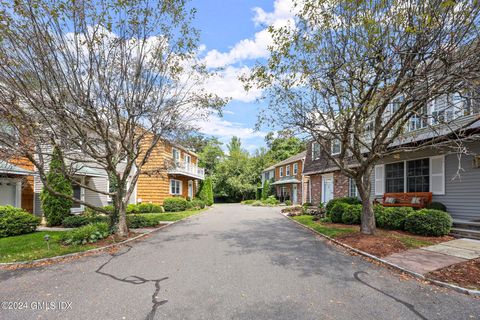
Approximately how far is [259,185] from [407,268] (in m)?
38.2

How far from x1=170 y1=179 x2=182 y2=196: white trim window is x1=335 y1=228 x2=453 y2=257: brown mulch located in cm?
1791


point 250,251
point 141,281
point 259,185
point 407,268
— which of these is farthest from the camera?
point 259,185

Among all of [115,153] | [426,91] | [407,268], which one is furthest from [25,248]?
[426,91]

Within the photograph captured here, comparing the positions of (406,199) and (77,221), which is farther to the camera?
(77,221)

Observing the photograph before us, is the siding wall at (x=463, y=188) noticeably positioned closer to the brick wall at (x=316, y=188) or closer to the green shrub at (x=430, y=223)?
the green shrub at (x=430, y=223)

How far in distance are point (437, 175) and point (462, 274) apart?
6.63 meters

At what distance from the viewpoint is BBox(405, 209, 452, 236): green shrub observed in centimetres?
892

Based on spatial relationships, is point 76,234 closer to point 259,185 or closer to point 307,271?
point 307,271

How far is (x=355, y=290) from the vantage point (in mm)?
4844

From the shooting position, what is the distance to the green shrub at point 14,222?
10.4 meters

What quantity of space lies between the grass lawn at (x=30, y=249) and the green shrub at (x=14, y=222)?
41.3 inches

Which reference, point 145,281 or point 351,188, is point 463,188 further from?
point 145,281

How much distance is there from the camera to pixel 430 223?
9070 millimetres

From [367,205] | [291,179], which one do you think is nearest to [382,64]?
[367,205]
